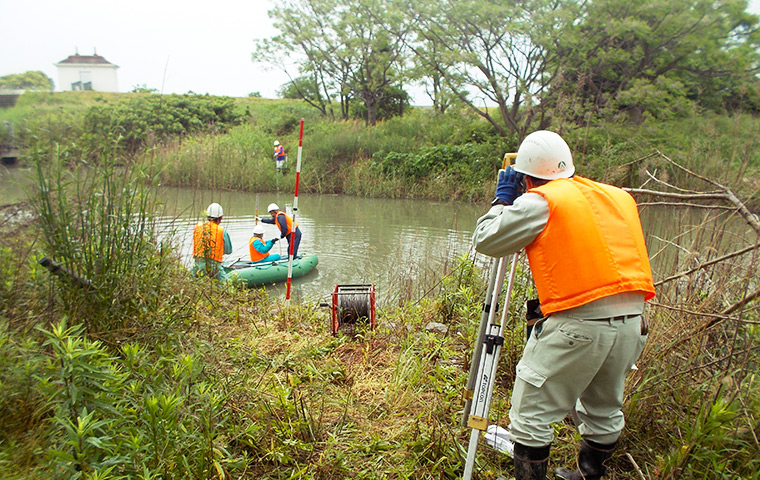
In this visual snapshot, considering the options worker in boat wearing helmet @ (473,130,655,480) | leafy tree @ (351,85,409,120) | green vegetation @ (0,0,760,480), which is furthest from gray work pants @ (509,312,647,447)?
leafy tree @ (351,85,409,120)

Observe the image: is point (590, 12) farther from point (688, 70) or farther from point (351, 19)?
point (351, 19)

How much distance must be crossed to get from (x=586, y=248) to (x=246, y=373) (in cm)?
236

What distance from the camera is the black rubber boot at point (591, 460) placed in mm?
2488

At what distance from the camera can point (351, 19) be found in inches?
977

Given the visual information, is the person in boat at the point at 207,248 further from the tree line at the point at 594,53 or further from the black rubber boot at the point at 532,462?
the tree line at the point at 594,53

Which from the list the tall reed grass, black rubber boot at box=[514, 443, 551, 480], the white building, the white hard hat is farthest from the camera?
the white building

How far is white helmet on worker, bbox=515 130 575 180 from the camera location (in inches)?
94.0

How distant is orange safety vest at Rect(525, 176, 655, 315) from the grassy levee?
2.17 ft

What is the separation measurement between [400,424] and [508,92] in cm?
1852

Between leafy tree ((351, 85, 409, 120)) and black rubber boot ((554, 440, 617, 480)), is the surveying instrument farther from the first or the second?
leafy tree ((351, 85, 409, 120))

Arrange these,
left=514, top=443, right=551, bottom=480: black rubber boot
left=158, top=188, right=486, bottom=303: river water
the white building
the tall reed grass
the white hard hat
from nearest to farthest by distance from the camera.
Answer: left=514, top=443, right=551, bottom=480: black rubber boot → the tall reed grass → the white hard hat → left=158, top=188, right=486, bottom=303: river water → the white building

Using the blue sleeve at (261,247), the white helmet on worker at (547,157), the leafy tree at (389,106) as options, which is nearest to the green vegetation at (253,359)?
the white helmet on worker at (547,157)

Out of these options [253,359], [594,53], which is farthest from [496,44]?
[253,359]

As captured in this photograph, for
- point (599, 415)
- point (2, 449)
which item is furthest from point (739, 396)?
point (2, 449)
